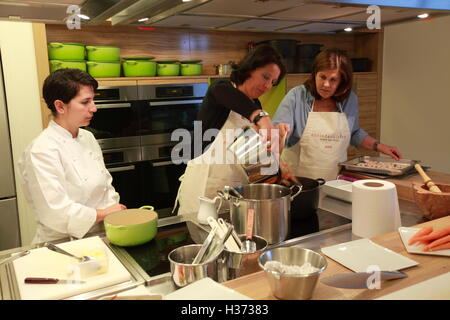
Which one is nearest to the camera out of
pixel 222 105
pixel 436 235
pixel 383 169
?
pixel 436 235

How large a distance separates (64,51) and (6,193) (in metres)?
1.08

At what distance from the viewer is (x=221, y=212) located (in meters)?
1.69

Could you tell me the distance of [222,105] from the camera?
1.90m

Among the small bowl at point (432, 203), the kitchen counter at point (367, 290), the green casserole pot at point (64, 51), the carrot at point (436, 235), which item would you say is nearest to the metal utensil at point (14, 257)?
the kitchen counter at point (367, 290)

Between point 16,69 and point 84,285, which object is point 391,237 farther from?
point 16,69

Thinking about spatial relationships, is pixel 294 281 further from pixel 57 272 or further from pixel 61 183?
pixel 61 183

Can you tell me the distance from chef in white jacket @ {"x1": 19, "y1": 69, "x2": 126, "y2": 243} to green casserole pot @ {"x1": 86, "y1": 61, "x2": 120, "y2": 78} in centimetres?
128

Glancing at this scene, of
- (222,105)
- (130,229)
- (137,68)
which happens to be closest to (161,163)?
(137,68)

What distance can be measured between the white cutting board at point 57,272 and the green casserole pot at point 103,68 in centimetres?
203

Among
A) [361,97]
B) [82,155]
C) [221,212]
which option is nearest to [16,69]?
[82,155]

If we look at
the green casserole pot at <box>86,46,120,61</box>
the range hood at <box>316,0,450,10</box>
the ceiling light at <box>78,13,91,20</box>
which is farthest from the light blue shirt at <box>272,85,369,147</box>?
the green casserole pot at <box>86,46,120,61</box>

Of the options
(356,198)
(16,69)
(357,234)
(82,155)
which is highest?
(16,69)

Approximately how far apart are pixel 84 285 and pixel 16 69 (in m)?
2.24
